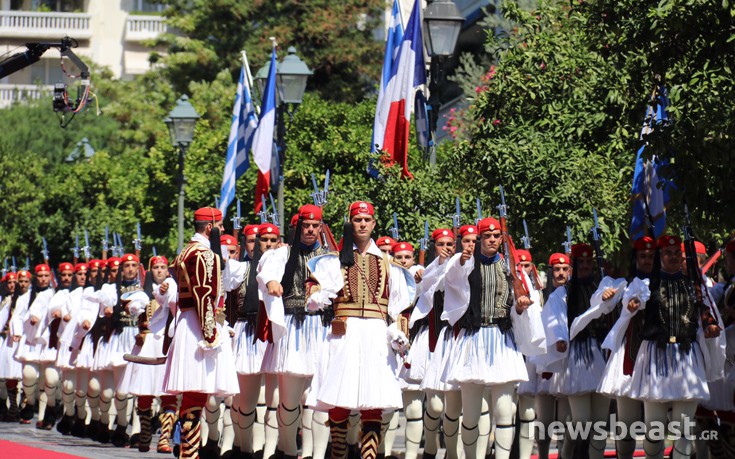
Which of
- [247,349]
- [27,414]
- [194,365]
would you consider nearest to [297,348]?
[247,349]

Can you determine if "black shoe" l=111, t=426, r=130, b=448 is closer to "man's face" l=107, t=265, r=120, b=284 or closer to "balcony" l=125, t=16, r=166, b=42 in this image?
"man's face" l=107, t=265, r=120, b=284

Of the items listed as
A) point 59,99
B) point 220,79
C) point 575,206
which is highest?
point 220,79

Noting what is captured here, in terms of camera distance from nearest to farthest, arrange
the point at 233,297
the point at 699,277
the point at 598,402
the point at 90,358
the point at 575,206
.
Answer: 1. the point at 699,277
2. the point at 598,402
3. the point at 233,297
4. the point at 575,206
5. the point at 90,358

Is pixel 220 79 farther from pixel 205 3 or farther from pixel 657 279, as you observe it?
pixel 657 279

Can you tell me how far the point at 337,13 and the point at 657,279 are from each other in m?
33.8

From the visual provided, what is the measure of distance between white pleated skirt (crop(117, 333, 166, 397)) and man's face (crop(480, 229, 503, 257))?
16.0 ft

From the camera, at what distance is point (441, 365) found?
13.8 m

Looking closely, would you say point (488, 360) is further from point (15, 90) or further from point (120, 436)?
point (15, 90)

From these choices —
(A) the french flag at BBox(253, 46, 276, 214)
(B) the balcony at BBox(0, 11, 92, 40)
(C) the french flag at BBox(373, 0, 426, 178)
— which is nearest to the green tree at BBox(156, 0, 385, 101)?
(B) the balcony at BBox(0, 11, 92, 40)

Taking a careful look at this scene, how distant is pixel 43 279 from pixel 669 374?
483 inches

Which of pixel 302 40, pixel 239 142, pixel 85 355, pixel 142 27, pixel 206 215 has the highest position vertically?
pixel 142 27

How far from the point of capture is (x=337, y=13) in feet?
150

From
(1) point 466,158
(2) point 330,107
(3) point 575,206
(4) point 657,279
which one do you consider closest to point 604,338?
(4) point 657,279

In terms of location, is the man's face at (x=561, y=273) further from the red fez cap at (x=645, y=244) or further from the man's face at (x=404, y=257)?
the red fez cap at (x=645, y=244)
